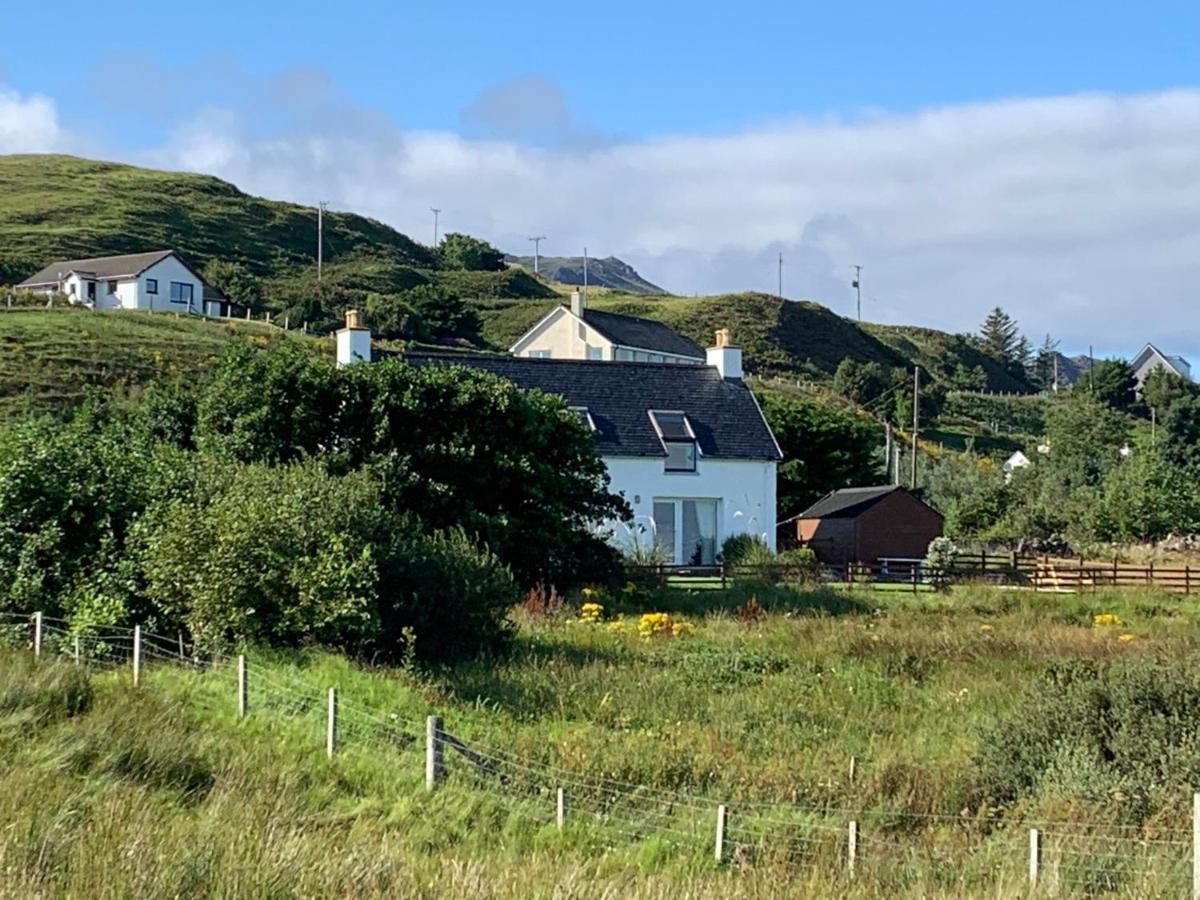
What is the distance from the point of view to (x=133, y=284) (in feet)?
278

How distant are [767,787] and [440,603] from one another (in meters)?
7.12

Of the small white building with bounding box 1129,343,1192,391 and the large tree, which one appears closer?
the large tree

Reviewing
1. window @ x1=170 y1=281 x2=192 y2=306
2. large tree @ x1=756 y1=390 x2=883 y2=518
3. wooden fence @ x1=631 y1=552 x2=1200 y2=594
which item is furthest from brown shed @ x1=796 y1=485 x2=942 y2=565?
window @ x1=170 y1=281 x2=192 y2=306

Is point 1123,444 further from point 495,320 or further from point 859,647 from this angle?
point 859,647

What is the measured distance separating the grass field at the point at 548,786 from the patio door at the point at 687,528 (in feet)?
68.7

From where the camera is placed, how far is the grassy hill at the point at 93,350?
53875mm

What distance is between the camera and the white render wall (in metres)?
41.5

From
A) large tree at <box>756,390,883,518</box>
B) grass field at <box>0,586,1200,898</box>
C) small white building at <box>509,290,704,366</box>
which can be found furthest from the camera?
small white building at <box>509,290,704,366</box>

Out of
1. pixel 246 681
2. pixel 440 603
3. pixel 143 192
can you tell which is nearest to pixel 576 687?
pixel 440 603

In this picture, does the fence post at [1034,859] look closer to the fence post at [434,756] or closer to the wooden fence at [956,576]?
the fence post at [434,756]

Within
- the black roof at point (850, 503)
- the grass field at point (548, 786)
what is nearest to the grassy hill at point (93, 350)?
the black roof at point (850, 503)

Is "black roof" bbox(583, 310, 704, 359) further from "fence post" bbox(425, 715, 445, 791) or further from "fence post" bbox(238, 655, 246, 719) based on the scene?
"fence post" bbox(425, 715, 445, 791)

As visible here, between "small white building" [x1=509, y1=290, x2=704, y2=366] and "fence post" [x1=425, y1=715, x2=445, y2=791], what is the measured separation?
192ft

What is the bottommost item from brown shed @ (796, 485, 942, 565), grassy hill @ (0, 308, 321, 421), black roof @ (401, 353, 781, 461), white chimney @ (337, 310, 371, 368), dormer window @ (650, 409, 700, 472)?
brown shed @ (796, 485, 942, 565)
